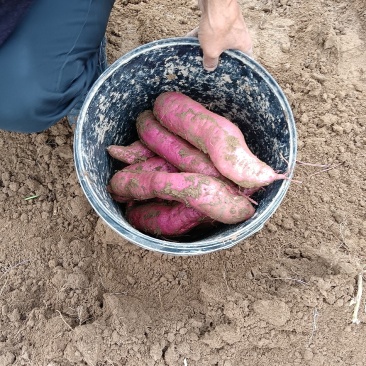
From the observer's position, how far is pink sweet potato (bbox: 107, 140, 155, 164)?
150cm

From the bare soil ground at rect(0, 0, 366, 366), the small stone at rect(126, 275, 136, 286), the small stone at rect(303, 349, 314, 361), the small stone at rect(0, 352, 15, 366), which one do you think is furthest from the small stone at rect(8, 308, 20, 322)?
the small stone at rect(303, 349, 314, 361)

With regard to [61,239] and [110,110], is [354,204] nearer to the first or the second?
[110,110]

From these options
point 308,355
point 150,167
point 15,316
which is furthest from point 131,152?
point 308,355

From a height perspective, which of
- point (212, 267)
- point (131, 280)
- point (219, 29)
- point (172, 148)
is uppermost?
point (219, 29)

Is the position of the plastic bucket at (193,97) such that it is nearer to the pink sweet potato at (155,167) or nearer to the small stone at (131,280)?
the pink sweet potato at (155,167)

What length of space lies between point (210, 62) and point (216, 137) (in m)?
0.24

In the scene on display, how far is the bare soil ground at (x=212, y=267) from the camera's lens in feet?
4.59

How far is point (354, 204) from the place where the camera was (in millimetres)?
1634

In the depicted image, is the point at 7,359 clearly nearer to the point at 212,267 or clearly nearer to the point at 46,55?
the point at 212,267

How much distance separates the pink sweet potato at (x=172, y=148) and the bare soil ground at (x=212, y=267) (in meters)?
0.35

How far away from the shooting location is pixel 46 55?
4.44 ft

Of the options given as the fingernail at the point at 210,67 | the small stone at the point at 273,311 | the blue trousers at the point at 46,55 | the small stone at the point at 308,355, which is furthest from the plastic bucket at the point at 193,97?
the small stone at the point at 308,355

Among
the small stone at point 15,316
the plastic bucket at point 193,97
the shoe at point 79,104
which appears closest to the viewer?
the plastic bucket at point 193,97

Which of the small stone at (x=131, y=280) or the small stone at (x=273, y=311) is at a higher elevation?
the small stone at (x=273, y=311)
